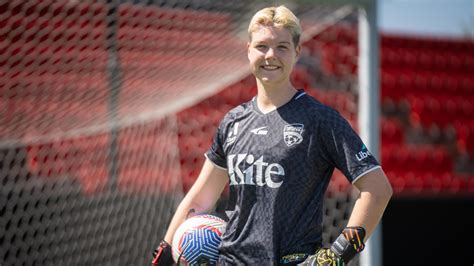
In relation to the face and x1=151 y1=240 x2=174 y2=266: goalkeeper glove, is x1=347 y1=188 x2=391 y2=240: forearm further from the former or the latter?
x1=151 y1=240 x2=174 y2=266: goalkeeper glove

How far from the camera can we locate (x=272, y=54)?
2236mm

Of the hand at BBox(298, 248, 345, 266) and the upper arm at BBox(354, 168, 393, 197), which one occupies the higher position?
the upper arm at BBox(354, 168, 393, 197)

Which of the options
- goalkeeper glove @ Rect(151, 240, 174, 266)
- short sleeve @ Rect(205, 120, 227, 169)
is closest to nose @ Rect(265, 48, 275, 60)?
short sleeve @ Rect(205, 120, 227, 169)

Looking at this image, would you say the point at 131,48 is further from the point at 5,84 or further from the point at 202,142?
the point at 202,142

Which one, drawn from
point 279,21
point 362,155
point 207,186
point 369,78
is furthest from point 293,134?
point 369,78

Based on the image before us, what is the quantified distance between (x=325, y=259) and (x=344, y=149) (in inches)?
12.2

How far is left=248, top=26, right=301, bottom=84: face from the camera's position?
88.4 inches

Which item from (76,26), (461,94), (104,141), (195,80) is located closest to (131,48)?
(76,26)

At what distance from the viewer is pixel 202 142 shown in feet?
21.0

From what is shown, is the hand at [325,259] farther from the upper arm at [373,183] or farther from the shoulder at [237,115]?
the shoulder at [237,115]

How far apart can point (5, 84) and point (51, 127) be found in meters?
0.62

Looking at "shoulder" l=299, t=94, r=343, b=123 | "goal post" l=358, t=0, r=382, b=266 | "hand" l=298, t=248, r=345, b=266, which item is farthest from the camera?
"goal post" l=358, t=0, r=382, b=266

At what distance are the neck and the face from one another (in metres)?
0.03

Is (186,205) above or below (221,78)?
below
